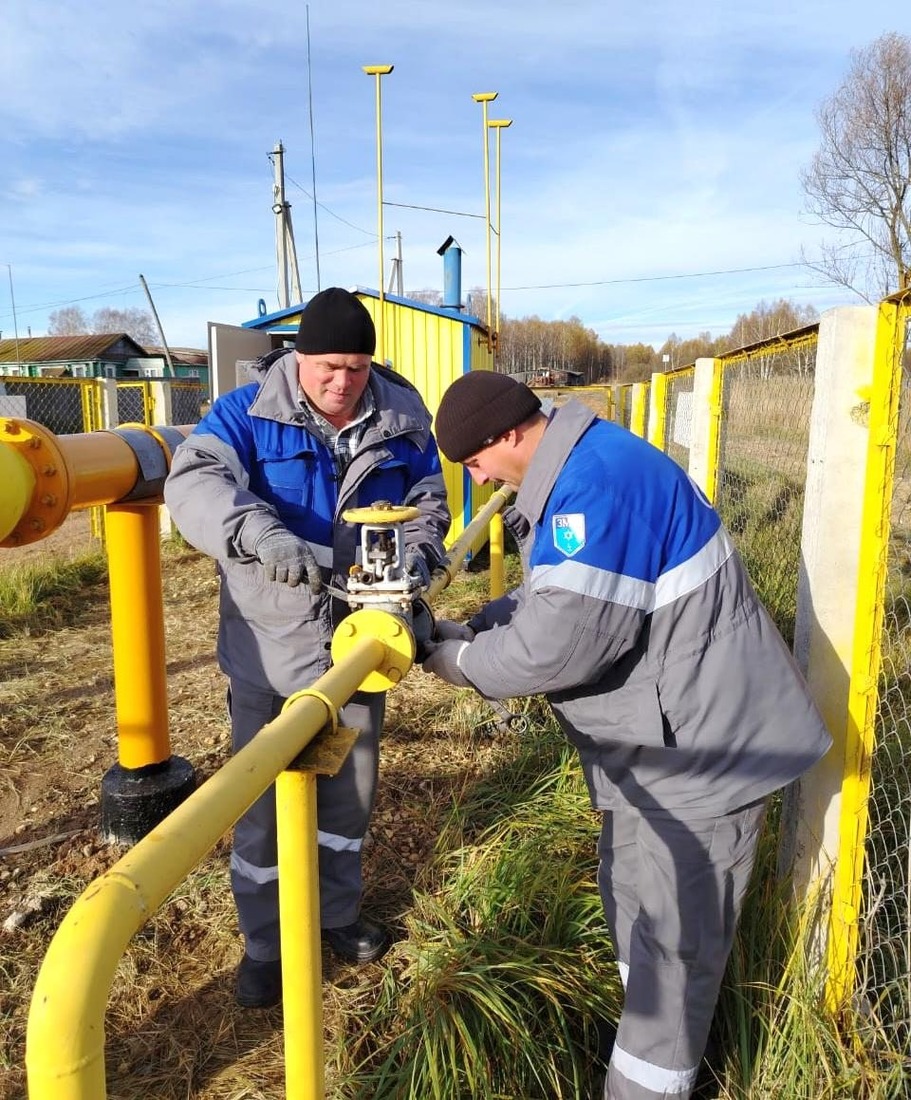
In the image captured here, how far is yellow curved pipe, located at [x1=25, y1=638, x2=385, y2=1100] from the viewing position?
0.82 meters

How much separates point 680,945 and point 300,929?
1.01m

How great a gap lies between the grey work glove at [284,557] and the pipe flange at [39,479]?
59cm

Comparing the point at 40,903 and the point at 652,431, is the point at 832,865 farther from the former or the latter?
the point at 652,431

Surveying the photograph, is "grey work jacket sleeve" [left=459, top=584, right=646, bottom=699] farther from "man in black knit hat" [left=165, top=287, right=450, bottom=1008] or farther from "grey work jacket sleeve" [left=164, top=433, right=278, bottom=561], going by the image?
"grey work jacket sleeve" [left=164, top=433, right=278, bottom=561]

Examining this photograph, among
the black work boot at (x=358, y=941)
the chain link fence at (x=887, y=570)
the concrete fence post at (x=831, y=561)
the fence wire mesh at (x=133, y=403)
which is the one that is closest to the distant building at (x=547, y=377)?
the fence wire mesh at (x=133, y=403)

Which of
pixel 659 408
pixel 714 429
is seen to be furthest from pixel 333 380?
pixel 659 408

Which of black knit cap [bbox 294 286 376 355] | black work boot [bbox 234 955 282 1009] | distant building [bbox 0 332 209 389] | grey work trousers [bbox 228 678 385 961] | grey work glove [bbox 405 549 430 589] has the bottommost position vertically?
black work boot [bbox 234 955 282 1009]

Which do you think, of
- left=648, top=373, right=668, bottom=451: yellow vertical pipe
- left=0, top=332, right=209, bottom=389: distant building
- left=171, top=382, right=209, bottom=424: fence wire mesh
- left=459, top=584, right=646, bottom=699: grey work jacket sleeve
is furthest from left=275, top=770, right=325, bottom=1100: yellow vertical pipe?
left=0, top=332, right=209, bottom=389: distant building

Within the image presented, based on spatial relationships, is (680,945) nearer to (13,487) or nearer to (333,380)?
(333,380)

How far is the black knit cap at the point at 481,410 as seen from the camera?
1.95 meters

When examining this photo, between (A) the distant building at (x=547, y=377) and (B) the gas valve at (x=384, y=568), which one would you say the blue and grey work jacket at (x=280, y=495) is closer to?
(B) the gas valve at (x=384, y=568)

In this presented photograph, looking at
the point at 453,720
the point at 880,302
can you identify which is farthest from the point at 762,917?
the point at 453,720

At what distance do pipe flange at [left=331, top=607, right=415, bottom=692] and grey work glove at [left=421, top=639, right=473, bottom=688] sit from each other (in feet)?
0.82

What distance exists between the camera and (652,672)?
6.17 ft
